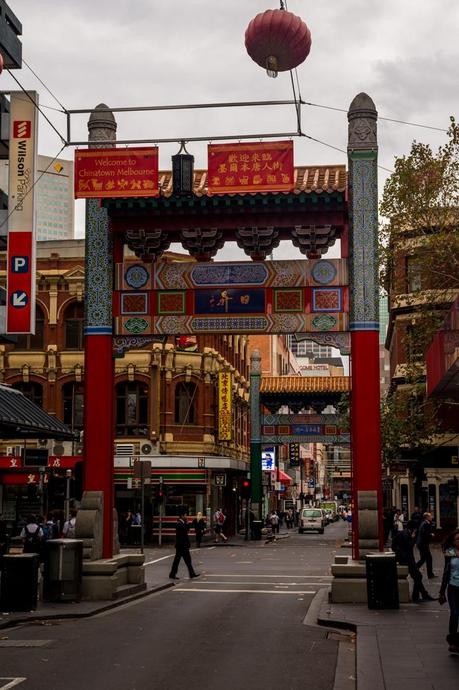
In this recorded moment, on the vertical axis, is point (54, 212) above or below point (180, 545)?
above

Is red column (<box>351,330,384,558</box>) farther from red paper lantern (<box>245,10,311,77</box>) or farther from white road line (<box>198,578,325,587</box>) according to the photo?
red paper lantern (<box>245,10,311,77</box>)

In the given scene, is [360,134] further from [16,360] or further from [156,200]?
[16,360]

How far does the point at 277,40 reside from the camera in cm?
1560

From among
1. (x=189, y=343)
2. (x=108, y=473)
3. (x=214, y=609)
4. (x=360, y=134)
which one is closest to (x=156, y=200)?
(x=360, y=134)

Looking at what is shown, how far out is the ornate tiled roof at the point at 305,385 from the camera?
60.2 meters

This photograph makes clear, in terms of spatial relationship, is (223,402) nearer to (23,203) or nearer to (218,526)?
(218,526)

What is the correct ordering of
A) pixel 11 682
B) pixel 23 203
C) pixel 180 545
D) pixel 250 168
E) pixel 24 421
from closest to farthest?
pixel 11 682
pixel 250 168
pixel 24 421
pixel 23 203
pixel 180 545

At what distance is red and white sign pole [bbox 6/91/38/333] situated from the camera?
1012 inches

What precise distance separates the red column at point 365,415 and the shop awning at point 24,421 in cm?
701

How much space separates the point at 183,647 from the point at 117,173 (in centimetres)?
1070

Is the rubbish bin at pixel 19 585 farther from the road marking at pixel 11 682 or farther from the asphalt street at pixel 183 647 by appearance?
the road marking at pixel 11 682

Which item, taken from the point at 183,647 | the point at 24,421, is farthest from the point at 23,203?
the point at 183,647

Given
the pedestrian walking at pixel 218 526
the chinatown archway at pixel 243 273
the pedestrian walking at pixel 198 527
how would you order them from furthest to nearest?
the pedestrian walking at pixel 218 526 → the pedestrian walking at pixel 198 527 → the chinatown archway at pixel 243 273

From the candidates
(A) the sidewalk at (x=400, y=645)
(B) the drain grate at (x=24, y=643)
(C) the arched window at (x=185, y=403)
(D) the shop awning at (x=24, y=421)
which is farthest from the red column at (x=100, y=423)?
(C) the arched window at (x=185, y=403)
